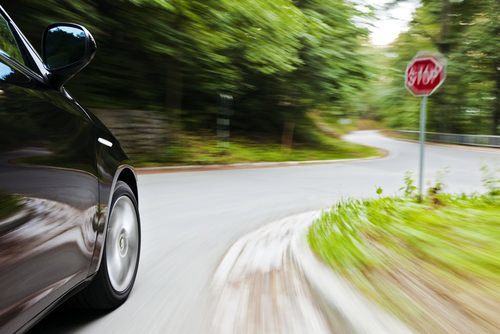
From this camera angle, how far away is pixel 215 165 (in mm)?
15047

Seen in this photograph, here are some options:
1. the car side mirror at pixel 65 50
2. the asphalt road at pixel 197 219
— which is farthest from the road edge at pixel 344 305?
the car side mirror at pixel 65 50

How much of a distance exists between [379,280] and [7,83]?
2447 mm

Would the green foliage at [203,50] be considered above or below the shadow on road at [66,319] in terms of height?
above

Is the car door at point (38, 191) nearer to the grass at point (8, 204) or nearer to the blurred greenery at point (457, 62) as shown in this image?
the grass at point (8, 204)

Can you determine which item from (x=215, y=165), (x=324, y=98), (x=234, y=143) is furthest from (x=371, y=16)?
(x=215, y=165)

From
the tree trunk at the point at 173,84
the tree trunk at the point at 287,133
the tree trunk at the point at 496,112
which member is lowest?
the tree trunk at the point at 287,133

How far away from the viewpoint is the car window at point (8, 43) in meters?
2.23

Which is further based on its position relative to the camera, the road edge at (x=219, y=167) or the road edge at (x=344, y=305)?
the road edge at (x=219, y=167)

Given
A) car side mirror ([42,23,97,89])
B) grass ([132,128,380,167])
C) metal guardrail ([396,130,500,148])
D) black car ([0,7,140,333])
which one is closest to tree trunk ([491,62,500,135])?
metal guardrail ([396,130,500,148])

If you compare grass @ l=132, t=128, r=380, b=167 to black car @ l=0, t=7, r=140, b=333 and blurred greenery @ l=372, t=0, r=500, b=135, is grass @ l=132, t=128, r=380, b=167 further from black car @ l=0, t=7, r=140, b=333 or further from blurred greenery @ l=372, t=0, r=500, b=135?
black car @ l=0, t=7, r=140, b=333

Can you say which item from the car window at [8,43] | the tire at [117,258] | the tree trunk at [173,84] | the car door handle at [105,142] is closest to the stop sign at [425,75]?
the tire at [117,258]

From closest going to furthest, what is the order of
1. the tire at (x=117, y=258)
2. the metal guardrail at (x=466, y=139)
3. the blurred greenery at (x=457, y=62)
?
1. the tire at (x=117, y=258)
2. the metal guardrail at (x=466, y=139)
3. the blurred greenery at (x=457, y=62)

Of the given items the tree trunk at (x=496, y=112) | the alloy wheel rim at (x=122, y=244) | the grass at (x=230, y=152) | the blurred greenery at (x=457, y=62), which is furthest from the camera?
the tree trunk at (x=496, y=112)

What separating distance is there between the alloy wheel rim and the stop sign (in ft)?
19.4
